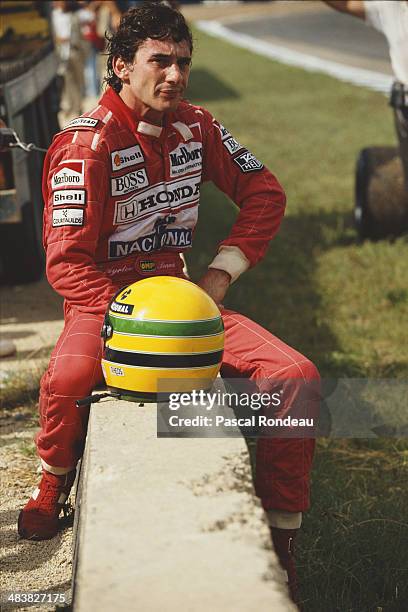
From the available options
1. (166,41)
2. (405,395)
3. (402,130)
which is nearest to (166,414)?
(166,41)

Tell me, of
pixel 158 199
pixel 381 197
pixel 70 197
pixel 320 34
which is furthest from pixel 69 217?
pixel 320 34

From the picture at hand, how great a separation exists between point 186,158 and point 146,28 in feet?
1.60

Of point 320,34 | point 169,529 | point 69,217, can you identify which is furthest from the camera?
point 320,34

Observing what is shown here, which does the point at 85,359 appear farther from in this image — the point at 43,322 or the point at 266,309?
the point at 266,309

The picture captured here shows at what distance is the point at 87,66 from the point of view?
734 inches

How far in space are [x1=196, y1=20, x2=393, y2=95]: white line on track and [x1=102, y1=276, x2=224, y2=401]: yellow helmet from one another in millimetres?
16188

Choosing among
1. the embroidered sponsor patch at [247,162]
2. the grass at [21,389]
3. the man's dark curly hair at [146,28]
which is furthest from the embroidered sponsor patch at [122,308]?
the grass at [21,389]

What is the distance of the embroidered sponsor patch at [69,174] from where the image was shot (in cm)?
389


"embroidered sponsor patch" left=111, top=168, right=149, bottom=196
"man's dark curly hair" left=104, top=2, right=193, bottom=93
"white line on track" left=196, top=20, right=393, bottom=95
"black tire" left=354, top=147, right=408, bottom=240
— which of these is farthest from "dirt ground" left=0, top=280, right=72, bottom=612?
"white line on track" left=196, top=20, right=393, bottom=95

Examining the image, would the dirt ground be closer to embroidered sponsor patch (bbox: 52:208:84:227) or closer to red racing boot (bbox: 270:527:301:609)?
red racing boot (bbox: 270:527:301:609)

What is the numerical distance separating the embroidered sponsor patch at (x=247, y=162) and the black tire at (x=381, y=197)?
15.1 ft

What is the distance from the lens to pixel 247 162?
439 centimetres

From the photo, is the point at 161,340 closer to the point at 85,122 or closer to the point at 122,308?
the point at 122,308

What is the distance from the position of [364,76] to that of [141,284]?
60.6ft
